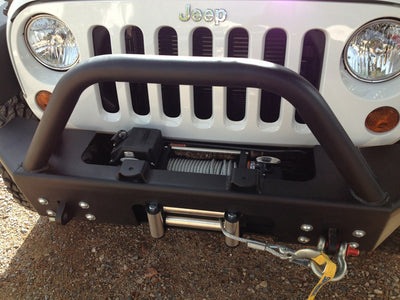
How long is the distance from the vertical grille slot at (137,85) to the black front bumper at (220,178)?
313mm

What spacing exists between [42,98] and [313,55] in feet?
4.50

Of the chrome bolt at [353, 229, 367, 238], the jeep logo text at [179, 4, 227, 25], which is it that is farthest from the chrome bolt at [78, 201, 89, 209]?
the chrome bolt at [353, 229, 367, 238]

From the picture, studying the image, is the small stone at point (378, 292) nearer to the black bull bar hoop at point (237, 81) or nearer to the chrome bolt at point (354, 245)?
the chrome bolt at point (354, 245)

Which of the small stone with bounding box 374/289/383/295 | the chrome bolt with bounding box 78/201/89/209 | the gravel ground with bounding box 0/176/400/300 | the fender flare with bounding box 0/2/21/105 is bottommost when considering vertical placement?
the gravel ground with bounding box 0/176/400/300

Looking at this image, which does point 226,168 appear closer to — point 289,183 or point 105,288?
point 289,183

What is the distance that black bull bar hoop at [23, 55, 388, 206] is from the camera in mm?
1236

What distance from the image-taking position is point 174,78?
126 centimetres

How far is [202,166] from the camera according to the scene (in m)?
1.94

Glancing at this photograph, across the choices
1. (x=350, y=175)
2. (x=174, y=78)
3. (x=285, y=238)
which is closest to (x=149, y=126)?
(x=174, y=78)

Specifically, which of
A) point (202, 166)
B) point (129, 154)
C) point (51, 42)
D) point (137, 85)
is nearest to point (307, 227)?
point (202, 166)

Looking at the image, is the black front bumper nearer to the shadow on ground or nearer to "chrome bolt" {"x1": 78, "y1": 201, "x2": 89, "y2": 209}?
"chrome bolt" {"x1": 78, "y1": 201, "x2": 89, "y2": 209}

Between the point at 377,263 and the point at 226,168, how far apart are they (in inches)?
44.6

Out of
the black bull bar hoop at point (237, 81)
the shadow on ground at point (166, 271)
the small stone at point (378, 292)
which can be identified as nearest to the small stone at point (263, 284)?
the shadow on ground at point (166, 271)

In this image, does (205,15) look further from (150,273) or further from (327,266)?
(150,273)
